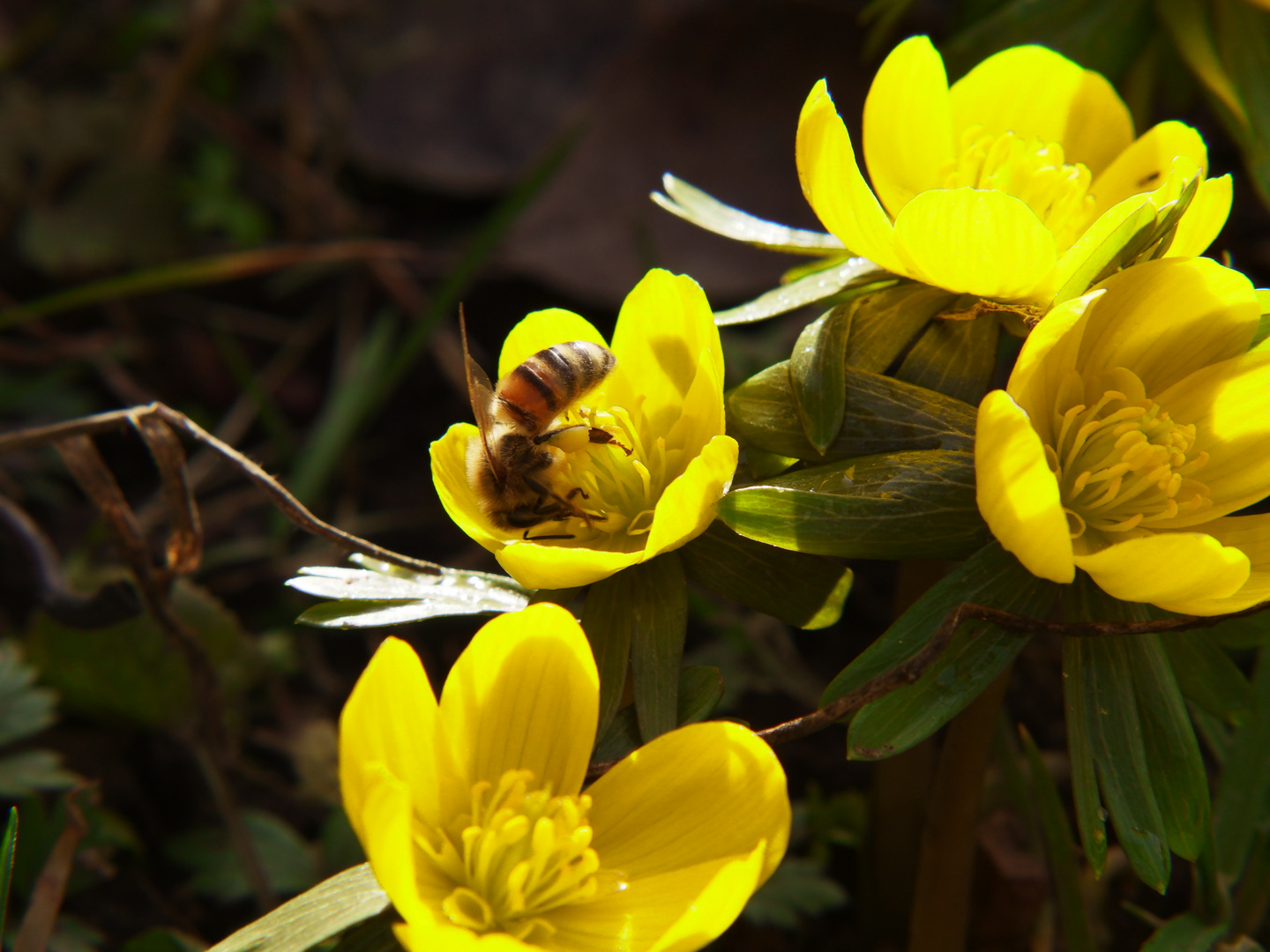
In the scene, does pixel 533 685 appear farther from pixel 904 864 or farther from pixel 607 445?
pixel 904 864

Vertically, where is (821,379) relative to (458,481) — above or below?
above

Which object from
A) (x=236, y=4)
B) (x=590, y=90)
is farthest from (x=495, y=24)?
(x=236, y=4)

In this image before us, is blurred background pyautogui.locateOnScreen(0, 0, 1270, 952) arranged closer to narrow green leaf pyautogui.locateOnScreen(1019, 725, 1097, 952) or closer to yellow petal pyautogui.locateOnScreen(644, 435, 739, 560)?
narrow green leaf pyautogui.locateOnScreen(1019, 725, 1097, 952)

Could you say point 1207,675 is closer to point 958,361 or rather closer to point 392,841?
point 958,361

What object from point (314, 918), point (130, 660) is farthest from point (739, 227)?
point (130, 660)

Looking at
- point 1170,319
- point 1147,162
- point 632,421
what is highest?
point 1147,162

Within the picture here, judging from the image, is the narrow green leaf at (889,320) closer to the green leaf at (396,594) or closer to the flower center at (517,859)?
the green leaf at (396,594)

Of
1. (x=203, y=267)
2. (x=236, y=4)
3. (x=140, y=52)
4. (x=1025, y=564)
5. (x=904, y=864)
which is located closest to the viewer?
(x=1025, y=564)
